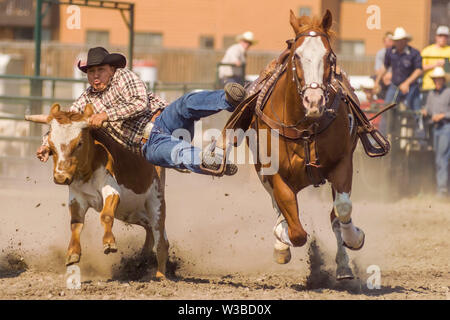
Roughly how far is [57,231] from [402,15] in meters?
18.9

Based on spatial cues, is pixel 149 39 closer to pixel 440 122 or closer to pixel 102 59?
pixel 440 122

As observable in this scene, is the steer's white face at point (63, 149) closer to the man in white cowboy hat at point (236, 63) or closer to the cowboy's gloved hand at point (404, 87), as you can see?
the man in white cowboy hat at point (236, 63)

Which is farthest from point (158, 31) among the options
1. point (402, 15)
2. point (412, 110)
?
point (412, 110)

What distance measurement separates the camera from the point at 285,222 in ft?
20.9

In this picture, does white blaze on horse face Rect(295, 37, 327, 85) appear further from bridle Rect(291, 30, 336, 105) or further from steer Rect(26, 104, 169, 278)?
steer Rect(26, 104, 169, 278)

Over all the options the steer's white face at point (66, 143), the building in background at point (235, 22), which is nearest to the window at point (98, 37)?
the building in background at point (235, 22)

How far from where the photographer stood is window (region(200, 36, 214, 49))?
28.0 meters

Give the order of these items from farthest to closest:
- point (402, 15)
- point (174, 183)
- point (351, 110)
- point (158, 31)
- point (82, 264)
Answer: point (158, 31)
point (402, 15)
point (174, 183)
point (82, 264)
point (351, 110)

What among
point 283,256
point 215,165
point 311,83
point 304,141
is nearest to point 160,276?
point 283,256

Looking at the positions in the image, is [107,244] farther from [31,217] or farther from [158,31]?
[158,31]

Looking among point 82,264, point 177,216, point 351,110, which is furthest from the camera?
point 177,216

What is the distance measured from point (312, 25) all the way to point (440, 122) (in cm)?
691

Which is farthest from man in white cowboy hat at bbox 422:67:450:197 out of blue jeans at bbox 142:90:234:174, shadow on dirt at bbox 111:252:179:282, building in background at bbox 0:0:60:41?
building in background at bbox 0:0:60:41

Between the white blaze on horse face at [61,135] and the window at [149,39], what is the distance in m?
22.4
